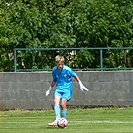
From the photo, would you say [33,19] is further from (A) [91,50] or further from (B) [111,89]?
(B) [111,89]

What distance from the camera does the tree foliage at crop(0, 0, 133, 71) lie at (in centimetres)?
2319

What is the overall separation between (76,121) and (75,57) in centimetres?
602

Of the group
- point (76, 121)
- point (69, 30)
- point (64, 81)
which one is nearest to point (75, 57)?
point (69, 30)

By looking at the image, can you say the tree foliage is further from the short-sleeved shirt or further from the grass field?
the short-sleeved shirt

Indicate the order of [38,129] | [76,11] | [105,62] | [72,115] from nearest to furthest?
[38,129] < [72,115] < [105,62] < [76,11]

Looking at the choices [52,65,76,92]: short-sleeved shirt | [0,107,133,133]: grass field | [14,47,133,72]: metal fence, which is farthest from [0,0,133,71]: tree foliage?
[52,65,76,92]: short-sleeved shirt

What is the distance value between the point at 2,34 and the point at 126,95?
17.0 ft

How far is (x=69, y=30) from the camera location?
24.2 metres

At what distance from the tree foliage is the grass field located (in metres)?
2.34

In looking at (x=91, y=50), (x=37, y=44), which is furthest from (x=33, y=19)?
(x=91, y=50)

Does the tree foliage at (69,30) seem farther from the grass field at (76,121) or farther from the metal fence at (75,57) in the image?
the grass field at (76,121)

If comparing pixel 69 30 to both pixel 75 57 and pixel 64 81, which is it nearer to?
pixel 75 57

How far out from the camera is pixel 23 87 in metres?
22.0

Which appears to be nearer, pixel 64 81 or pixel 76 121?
pixel 64 81
